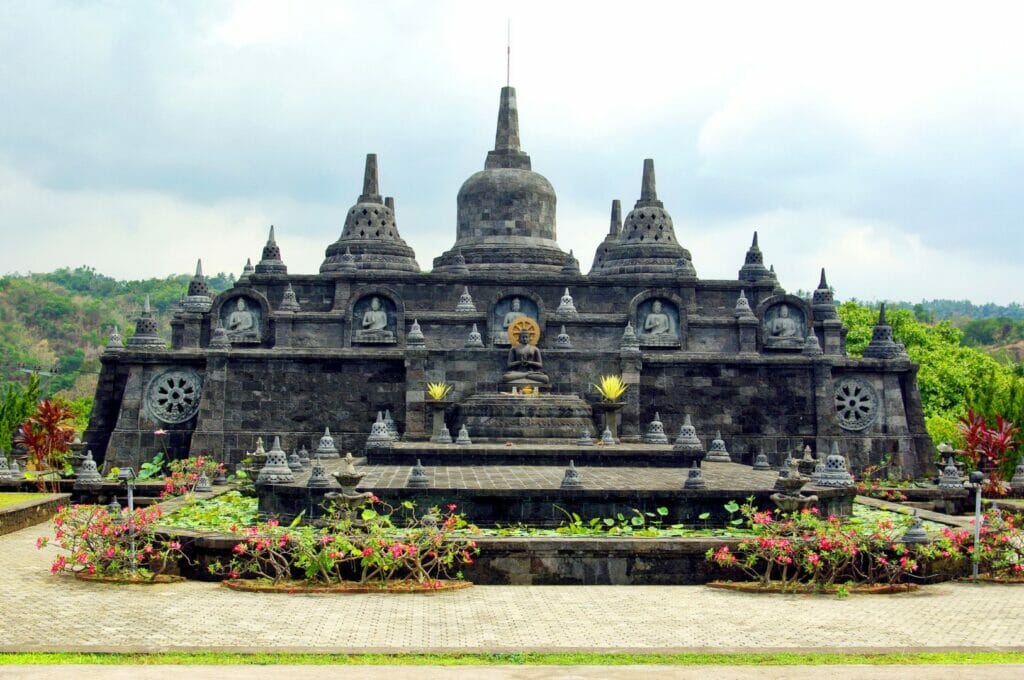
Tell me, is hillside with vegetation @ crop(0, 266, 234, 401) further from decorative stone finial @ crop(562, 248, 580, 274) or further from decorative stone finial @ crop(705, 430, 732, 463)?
decorative stone finial @ crop(705, 430, 732, 463)

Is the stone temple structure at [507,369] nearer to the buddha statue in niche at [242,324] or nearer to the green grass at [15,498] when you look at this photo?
the buddha statue in niche at [242,324]

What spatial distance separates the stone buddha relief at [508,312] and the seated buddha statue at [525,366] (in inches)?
149

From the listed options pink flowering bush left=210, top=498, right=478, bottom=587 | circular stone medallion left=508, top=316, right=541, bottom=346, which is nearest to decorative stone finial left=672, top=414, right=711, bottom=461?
circular stone medallion left=508, top=316, right=541, bottom=346

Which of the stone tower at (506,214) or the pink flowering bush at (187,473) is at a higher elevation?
the stone tower at (506,214)

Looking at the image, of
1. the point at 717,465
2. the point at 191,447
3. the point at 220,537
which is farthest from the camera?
the point at 191,447

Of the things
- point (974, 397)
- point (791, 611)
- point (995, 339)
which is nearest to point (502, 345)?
point (974, 397)

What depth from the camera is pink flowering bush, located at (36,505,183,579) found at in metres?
16.2

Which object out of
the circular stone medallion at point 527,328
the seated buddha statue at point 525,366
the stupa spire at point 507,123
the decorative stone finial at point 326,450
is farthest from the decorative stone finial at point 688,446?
the stupa spire at point 507,123

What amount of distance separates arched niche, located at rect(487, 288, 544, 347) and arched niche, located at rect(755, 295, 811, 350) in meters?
6.79

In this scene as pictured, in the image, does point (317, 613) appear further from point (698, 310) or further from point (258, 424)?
point (698, 310)

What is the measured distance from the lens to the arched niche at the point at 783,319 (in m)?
36.2

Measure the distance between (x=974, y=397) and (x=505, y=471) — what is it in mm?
22508

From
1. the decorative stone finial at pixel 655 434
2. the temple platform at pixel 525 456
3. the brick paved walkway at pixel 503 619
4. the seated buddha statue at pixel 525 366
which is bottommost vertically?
the brick paved walkway at pixel 503 619

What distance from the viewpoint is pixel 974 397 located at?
4047 cm
